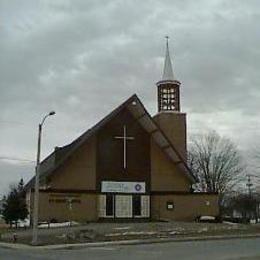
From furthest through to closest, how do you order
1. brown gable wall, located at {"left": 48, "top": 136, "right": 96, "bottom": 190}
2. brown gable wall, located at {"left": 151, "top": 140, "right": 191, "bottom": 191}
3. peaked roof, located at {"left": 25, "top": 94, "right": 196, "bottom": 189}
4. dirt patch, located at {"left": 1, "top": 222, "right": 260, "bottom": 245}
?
brown gable wall, located at {"left": 151, "top": 140, "right": 191, "bottom": 191} < peaked roof, located at {"left": 25, "top": 94, "right": 196, "bottom": 189} < brown gable wall, located at {"left": 48, "top": 136, "right": 96, "bottom": 190} < dirt patch, located at {"left": 1, "top": 222, "right": 260, "bottom": 245}

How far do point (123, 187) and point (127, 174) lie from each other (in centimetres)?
136

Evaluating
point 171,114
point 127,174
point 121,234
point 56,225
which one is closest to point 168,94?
point 171,114

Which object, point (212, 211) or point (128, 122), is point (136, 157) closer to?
point (128, 122)

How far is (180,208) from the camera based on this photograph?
61719 mm

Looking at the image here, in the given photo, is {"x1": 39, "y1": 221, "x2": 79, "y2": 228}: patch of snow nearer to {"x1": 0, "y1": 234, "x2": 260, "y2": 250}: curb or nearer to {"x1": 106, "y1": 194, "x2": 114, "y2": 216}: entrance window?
{"x1": 106, "y1": 194, "x2": 114, "y2": 216}: entrance window

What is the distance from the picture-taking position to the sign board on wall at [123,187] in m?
59.6

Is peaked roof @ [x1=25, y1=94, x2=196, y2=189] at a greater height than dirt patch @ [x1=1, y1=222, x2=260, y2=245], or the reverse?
peaked roof @ [x1=25, y1=94, x2=196, y2=189]

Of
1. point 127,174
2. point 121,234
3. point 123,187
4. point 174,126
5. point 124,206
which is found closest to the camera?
point 121,234

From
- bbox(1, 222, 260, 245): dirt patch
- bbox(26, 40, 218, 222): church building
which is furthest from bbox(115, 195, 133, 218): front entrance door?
bbox(1, 222, 260, 245): dirt patch

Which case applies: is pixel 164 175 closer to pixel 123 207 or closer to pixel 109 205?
pixel 123 207

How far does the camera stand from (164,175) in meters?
62.9

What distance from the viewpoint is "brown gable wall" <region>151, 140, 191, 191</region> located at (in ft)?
204

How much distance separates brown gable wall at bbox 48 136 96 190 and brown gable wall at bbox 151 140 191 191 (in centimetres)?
669

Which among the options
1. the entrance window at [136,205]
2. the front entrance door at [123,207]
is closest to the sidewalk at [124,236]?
the front entrance door at [123,207]
